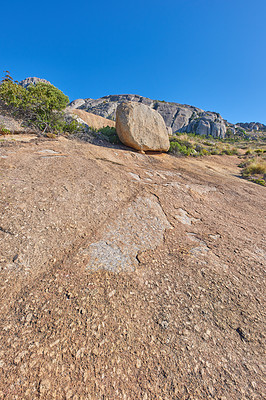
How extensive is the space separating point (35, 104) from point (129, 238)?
26.2ft

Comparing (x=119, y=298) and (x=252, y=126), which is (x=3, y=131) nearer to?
(x=119, y=298)

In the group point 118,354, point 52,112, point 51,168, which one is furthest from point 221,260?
point 52,112

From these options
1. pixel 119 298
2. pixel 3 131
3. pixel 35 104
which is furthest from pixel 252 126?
pixel 119 298

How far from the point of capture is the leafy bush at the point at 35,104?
692 cm

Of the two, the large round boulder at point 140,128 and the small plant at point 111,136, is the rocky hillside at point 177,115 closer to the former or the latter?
the small plant at point 111,136

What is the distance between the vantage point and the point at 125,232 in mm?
2684

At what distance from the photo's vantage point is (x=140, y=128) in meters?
8.45

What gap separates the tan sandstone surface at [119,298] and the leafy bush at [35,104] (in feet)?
14.7

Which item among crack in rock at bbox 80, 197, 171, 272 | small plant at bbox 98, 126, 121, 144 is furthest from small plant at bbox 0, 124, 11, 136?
crack in rock at bbox 80, 197, 171, 272

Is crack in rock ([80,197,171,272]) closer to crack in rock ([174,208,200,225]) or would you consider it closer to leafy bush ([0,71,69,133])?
crack in rock ([174,208,200,225])

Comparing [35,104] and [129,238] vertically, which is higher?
[35,104]

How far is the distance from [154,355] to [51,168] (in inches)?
151

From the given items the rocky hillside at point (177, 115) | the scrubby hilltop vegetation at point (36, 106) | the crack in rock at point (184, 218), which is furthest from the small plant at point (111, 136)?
the rocky hillside at point (177, 115)

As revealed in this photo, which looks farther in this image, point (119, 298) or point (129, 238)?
point (129, 238)
